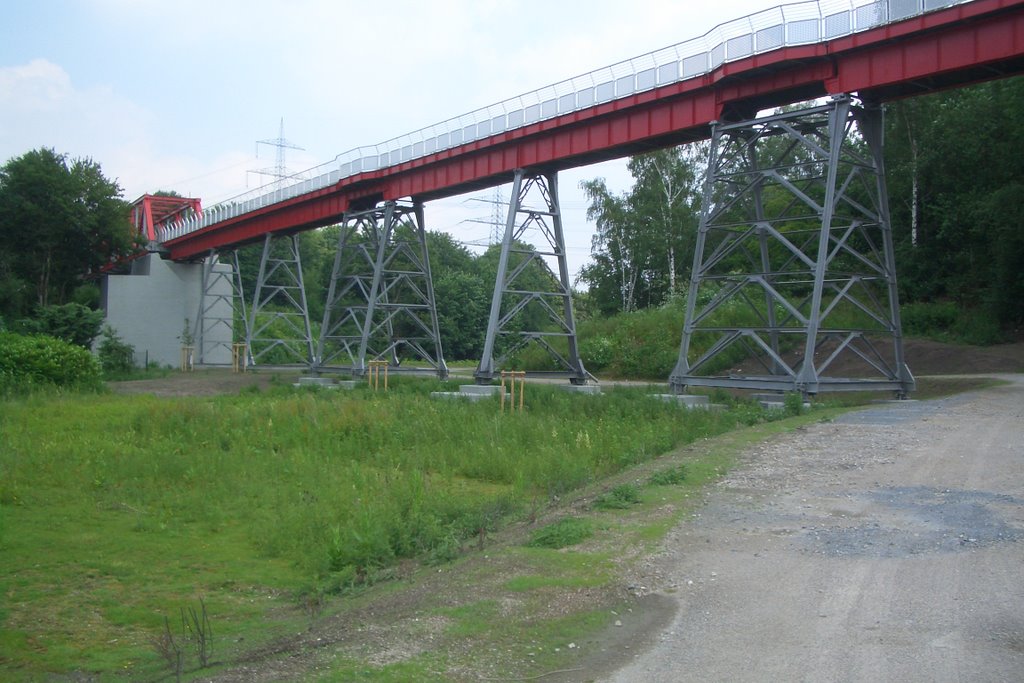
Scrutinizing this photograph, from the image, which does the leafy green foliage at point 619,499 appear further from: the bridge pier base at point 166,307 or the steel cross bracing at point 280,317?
the bridge pier base at point 166,307

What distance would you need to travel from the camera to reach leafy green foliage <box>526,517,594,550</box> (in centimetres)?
824

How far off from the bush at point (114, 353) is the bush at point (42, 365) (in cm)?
1652

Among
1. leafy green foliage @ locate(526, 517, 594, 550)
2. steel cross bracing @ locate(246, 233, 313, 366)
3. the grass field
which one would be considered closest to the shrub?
the grass field

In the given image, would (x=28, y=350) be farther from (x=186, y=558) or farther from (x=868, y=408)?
(x=868, y=408)

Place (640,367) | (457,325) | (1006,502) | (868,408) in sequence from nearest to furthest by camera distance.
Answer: (1006,502) → (868,408) → (640,367) → (457,325)

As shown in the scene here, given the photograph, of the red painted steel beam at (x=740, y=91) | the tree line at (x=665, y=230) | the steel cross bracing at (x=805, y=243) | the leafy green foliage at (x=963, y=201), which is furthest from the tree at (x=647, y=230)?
the steel cross bracing at (x=805, y=243)

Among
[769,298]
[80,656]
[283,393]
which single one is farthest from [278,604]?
[283,393]

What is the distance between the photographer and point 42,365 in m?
29.8

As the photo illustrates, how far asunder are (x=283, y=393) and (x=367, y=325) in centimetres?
404

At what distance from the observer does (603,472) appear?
13.4 m

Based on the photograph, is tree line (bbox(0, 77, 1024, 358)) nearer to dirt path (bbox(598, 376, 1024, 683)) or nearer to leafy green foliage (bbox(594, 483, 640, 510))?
dirt path (bbox(598, 376, 1024, 683))

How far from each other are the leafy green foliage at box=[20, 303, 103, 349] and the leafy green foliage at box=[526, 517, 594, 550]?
40.9 meters

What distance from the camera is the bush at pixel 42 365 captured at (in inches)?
1131

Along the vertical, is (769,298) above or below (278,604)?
above
